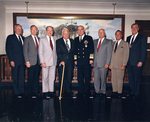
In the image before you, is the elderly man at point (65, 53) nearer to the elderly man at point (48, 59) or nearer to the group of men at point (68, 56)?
the group of men at point (68, 56)

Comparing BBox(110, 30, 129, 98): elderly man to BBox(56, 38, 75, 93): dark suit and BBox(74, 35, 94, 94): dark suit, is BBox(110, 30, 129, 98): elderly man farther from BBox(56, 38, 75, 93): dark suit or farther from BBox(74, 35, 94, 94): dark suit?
BBox(56, 38, 75, 93): dark suit

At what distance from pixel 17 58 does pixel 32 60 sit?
0.37 m

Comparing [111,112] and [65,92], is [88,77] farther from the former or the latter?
[111,112]

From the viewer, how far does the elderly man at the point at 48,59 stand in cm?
348

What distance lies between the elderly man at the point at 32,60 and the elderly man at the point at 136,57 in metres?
2.27

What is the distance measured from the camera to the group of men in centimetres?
351

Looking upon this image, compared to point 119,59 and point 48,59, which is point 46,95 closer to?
point 48,59

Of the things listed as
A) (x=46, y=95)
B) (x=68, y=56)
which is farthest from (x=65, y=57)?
(x=46, y=95)

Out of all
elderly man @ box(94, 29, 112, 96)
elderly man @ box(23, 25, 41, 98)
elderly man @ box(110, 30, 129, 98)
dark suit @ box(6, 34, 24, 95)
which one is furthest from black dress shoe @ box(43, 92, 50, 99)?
elderly man @ box(110, 30, 129, 98)

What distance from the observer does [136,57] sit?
3.52m

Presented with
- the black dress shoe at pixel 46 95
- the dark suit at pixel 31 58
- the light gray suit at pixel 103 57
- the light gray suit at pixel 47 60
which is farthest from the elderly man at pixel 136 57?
the dark suit at pixel 31 58

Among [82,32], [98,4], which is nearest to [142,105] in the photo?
[82,32]

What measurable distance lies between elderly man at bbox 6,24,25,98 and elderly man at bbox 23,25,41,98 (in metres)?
0.17

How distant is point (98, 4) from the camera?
17.5 ft
